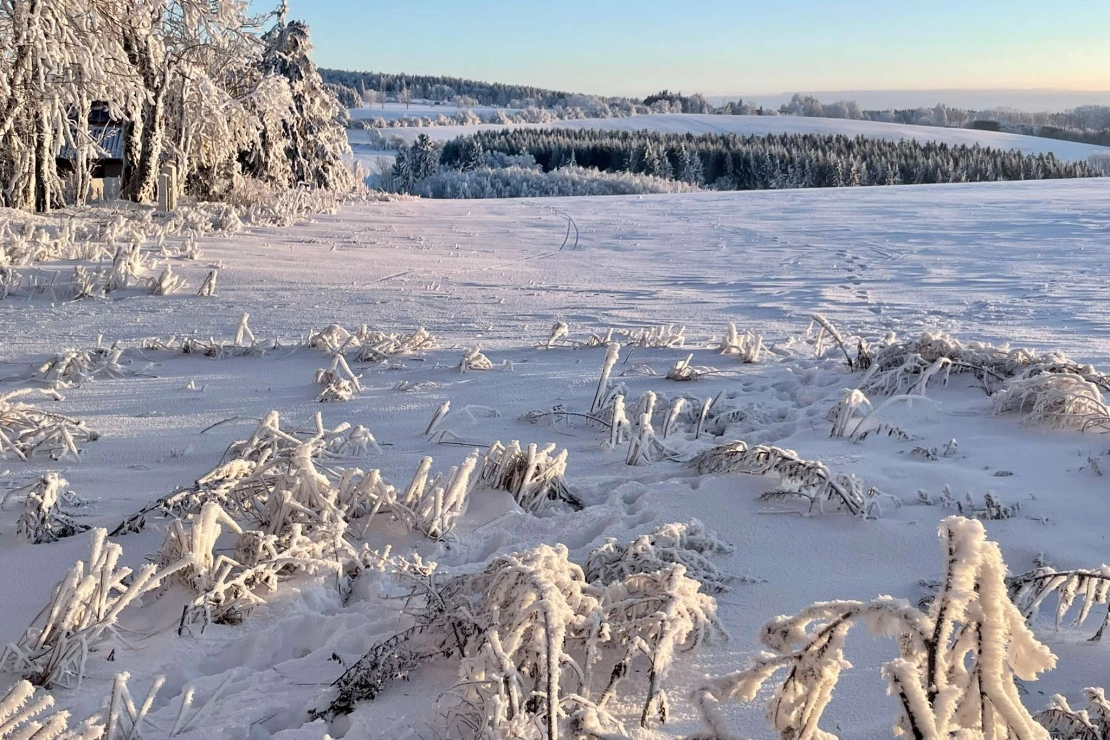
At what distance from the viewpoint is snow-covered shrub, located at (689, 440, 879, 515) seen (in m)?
3.11

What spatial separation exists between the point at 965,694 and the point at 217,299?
7.27 m

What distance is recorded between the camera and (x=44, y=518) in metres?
2.96

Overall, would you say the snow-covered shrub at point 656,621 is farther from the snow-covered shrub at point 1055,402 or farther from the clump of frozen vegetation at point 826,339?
the clump of frozen vegetation at point 826,339

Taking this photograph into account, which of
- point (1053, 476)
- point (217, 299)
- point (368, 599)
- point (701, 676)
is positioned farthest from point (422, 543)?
point (217, 299)

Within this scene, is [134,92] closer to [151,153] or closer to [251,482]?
[151,153]

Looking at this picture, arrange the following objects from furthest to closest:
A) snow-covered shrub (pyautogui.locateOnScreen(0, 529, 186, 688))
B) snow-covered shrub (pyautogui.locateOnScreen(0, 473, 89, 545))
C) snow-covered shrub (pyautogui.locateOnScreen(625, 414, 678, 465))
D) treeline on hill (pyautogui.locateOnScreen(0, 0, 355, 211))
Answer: treeline on hill (pyautogui.locateOnScreen(0, 0, 355, 211))
snow-covered shrub (pyautogui.locateOnScreen(625, 414, 678, 465))
snow-covered shrub (pyautogui.locateOnScreen(0, 473, 89, 545))
snow-covered shrub (pyautogui.locateOnScreen(0, 529, 186, 688))

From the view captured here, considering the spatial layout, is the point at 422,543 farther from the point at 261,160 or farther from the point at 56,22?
the point at 261,160

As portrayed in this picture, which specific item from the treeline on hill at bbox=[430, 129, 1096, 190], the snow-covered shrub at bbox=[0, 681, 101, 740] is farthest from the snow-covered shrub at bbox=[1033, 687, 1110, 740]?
the treeline on hill at bbox=[430, 129, 1096, 190]

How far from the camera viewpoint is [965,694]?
4.08ft

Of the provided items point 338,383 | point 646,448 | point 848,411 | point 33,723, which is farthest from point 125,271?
point 33,723

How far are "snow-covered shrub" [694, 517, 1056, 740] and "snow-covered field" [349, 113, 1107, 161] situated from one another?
254 feet

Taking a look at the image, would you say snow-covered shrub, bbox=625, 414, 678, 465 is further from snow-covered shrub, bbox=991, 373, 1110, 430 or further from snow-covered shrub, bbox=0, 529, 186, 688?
snow-covered shrub, bbox=0, 529, 186, 688

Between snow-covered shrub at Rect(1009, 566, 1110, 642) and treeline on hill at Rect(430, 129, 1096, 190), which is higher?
treeline on hill at Rect(430, 129, 1096, 190)

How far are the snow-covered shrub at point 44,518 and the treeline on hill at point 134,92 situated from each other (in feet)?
32.6
